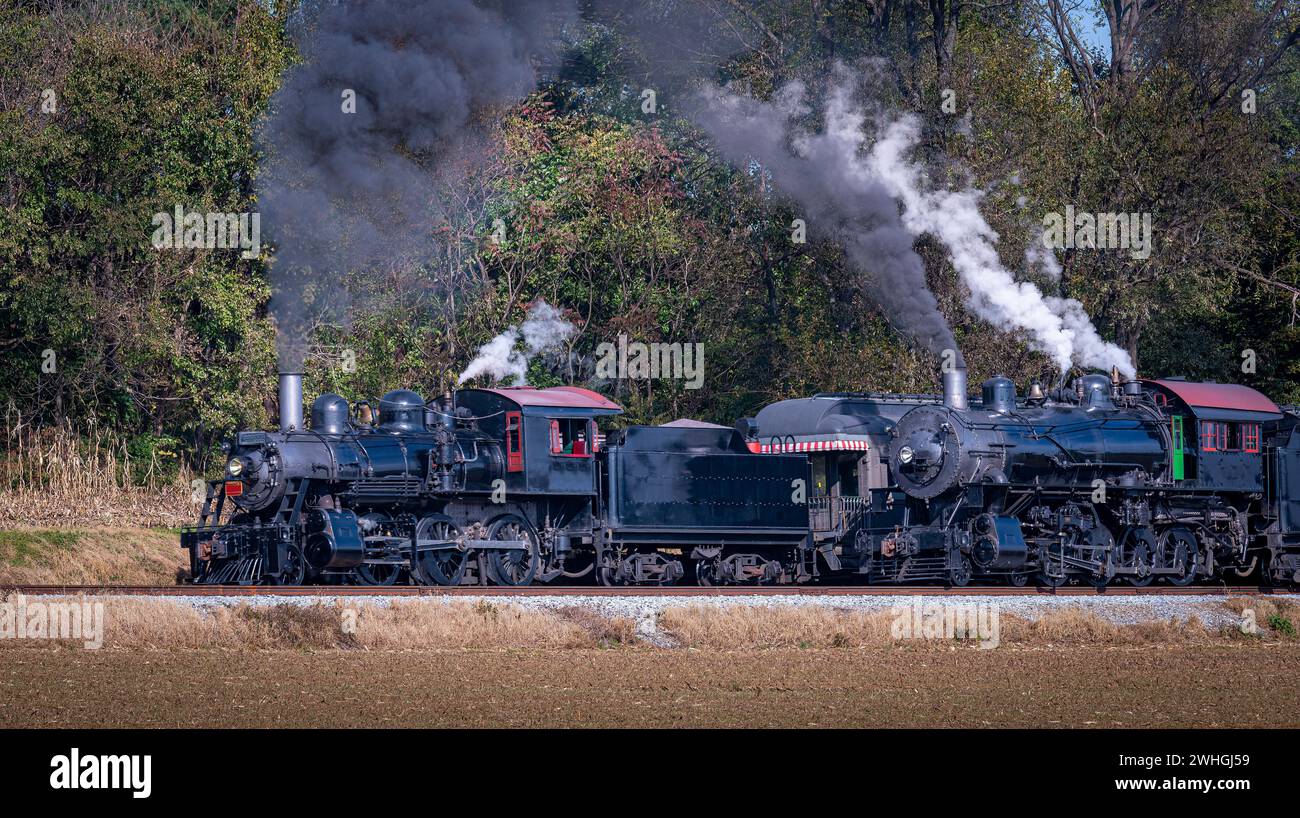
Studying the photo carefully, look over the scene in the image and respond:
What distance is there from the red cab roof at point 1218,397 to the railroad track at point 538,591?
352 centimetres

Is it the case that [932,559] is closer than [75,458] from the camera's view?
Yes

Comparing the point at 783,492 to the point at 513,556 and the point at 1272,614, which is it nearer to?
the point at 513,556

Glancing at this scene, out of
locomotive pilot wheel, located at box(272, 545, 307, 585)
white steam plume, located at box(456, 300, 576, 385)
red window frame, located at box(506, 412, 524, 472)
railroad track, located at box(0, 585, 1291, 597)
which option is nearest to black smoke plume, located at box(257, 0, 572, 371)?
red window frame, located at box(506, 412, 524, 472)

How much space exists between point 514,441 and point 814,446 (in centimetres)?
559

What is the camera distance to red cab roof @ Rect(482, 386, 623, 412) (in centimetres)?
2502

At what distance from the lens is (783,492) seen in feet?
89.1

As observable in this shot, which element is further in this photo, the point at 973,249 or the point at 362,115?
the point at 973,249

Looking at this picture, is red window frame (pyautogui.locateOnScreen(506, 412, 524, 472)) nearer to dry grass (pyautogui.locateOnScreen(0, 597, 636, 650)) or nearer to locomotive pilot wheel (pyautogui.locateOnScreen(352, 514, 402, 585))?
locomotive pilot wheel (pyautogui.locateOnScreen(352, 514, 402, 585))

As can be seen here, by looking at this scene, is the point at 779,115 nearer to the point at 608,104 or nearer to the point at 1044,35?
the point at 608,104

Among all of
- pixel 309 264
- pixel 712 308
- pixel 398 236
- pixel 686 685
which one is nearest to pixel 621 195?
pixel 712 308

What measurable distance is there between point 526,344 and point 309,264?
8.59m

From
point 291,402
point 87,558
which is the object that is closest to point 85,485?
point 87,558

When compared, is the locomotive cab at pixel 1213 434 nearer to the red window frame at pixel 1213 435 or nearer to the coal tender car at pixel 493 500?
the red window frame at pixel 1213 435

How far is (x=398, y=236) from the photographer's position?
110ft
